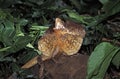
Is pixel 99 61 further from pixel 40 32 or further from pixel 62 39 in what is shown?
pixel 40 32

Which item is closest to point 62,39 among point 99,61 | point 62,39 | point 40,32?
point 62,39

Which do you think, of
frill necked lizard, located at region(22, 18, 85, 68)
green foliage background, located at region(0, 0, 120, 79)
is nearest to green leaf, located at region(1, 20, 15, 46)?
green foliage background, located at region(0, 0, 120, 79)

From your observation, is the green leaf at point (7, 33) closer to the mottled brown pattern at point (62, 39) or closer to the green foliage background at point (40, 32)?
the green foliage background at point (40, 32)

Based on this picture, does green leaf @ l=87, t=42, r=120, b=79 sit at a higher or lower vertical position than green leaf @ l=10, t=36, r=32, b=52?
lower

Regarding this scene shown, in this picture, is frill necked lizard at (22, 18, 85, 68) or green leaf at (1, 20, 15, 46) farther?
green leaf at (1, 20, 15, 46)

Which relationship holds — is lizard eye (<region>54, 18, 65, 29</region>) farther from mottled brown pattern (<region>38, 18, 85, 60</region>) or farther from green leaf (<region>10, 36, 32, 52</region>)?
green leaf (<region>10, 36, 32, 52</region>)

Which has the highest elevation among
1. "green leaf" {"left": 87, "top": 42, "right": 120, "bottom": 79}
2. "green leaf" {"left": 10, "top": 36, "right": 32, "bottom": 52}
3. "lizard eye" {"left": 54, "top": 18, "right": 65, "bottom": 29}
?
"lizard eye" {"left": 54, "top": 18, "right": 65, "bottom": 29}

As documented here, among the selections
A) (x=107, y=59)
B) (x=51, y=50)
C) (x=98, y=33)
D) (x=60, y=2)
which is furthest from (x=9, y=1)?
(x=107, y=59)
